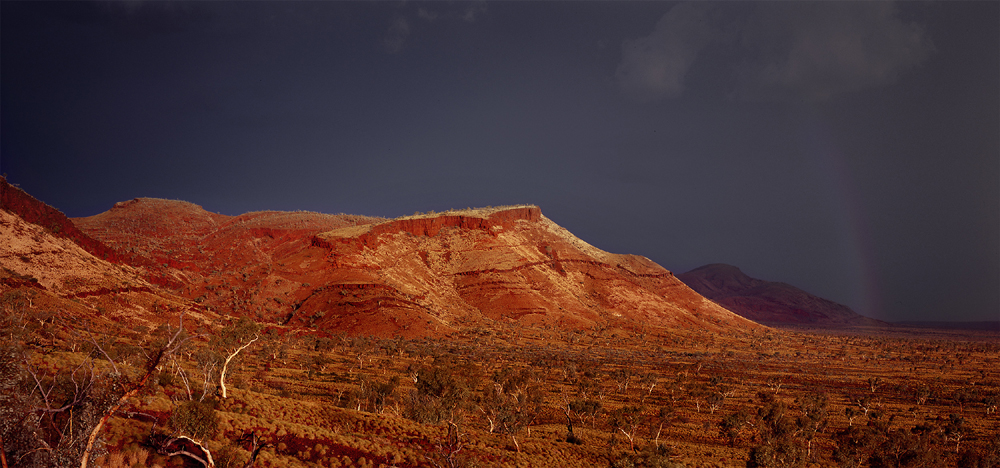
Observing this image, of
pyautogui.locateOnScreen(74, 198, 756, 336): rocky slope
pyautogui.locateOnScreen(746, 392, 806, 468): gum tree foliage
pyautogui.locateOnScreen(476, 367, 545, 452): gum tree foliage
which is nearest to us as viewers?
pyautogui.locateOnScreen(746, 392, 806, 468): gum tree foliage

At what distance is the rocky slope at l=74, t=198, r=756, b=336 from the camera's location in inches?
3295

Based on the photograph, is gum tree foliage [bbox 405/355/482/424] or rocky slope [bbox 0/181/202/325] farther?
rocky slope [bbox 0/181/202/325]

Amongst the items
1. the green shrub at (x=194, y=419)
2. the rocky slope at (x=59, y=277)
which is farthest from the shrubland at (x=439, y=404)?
the rocky slope at (x=59, y=277)

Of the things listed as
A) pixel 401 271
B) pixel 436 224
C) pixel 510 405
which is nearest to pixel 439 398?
pixel 510 405

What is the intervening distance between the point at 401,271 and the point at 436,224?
27330 mm

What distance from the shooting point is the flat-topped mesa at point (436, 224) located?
107 metres

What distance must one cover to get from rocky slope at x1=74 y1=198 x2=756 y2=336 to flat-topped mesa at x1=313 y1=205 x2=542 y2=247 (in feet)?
1.12

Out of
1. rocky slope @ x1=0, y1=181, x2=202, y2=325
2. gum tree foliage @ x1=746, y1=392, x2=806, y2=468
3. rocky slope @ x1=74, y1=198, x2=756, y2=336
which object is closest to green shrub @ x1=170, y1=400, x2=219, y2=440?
gum tree foliage @ x1=746, y1=392, x2=806, y2=468

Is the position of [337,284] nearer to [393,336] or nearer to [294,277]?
[294,277]

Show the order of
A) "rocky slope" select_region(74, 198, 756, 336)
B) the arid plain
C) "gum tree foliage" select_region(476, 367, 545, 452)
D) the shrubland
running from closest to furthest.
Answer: the shrubland
the arid plain
"gum tree foliage" select_region(476, 367, 545, 452)
"rocky slope" select_region(74, 198, 756, 336)

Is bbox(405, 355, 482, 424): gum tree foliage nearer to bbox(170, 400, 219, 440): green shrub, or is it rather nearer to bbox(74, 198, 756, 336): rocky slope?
bbox(170, 400, 219, 440): green shrub

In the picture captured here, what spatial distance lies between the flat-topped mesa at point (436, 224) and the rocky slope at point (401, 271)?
13.5 inches

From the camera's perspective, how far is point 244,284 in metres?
88.4

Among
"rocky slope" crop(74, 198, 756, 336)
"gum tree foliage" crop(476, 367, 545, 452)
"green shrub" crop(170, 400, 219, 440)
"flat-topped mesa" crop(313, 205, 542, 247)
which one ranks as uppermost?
"flat-topped mesa" crop(313, 205, 542, 247)
